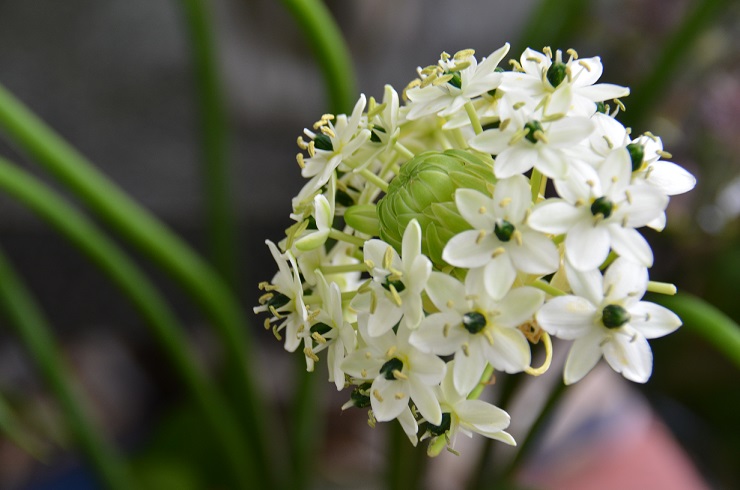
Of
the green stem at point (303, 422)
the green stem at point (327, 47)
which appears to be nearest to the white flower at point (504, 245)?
the green stem at point (327, 47)

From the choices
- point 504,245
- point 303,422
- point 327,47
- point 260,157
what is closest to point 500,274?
point 504,245

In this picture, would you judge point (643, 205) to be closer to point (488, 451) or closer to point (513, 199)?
point (513, 199)

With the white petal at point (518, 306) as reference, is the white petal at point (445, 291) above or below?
below

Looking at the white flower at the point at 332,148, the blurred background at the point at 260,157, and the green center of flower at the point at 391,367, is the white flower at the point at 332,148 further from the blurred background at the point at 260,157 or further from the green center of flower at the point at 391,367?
the blurred background at the point at 260,157

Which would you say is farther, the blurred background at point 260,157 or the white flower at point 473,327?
the blurred background at point 260,157

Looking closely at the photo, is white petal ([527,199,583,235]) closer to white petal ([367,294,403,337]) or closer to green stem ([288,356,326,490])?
white petal ([367,294,403,337])
